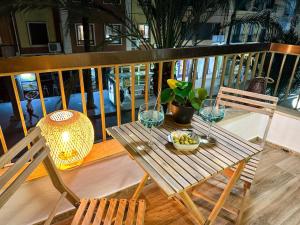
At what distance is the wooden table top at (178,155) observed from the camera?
1.01 metres

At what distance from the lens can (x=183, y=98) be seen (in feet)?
4.44

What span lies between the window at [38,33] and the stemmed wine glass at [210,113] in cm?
1008

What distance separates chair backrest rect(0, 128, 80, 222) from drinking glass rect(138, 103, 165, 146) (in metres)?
0.56

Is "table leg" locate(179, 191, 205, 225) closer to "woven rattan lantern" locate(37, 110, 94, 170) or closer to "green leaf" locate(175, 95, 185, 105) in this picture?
"green leaf" locate(175, 95, 185, 105)

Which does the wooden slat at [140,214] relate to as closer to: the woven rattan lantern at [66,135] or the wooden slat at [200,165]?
the wooden slat at [200,165]

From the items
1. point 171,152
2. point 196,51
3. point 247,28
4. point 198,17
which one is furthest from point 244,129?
point 247,28

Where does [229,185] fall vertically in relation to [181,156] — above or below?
below

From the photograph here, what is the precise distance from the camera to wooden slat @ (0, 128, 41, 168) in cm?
86

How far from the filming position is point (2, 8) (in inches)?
87.2

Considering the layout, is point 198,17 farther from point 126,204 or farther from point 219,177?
point 126,204

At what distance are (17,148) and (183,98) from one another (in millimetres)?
940

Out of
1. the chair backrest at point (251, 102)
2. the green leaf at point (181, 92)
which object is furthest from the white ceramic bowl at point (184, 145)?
the chair backrest at point (251, 102)

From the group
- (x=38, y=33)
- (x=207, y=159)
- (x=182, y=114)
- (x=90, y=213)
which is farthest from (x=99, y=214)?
(x=38, y=33)

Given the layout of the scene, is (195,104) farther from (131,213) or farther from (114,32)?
(114,32)
